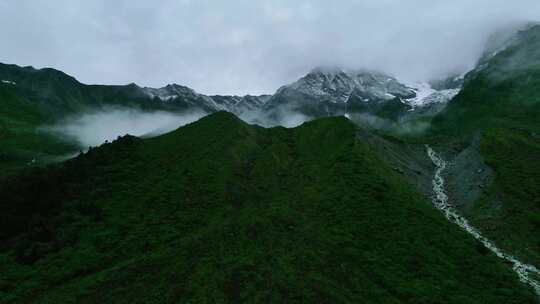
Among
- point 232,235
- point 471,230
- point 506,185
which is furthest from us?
point 506,185

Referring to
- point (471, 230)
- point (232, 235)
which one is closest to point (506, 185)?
point (471, 230)

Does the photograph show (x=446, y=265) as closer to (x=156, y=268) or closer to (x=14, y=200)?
(x=156, y=268)

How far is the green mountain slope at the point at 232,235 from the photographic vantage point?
1732 inches

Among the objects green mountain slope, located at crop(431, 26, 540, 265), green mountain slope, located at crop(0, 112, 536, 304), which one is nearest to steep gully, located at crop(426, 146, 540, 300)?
green mountain slope, located at crop(431, 26, 540, 265)

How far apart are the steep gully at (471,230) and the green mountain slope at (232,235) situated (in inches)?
110

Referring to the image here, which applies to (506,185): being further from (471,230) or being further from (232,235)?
(232,235)

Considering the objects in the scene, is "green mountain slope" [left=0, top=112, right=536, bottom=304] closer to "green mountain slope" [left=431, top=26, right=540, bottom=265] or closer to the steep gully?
the steep gully

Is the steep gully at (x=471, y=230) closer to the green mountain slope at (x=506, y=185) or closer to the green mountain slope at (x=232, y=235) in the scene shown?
the green mountain slope at (x=506, y=185)

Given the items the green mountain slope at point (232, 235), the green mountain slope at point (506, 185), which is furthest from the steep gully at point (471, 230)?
the green mountain slope at point (232, 235)

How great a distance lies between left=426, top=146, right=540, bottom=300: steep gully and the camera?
4738 cm

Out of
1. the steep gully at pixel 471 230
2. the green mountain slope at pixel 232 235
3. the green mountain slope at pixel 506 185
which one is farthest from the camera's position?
the green mountain slope at pixel 506 185

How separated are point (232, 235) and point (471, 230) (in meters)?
42.3

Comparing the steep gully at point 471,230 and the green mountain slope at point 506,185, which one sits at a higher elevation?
the green mountain slope at point 506,185

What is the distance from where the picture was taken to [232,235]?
56.1 m
